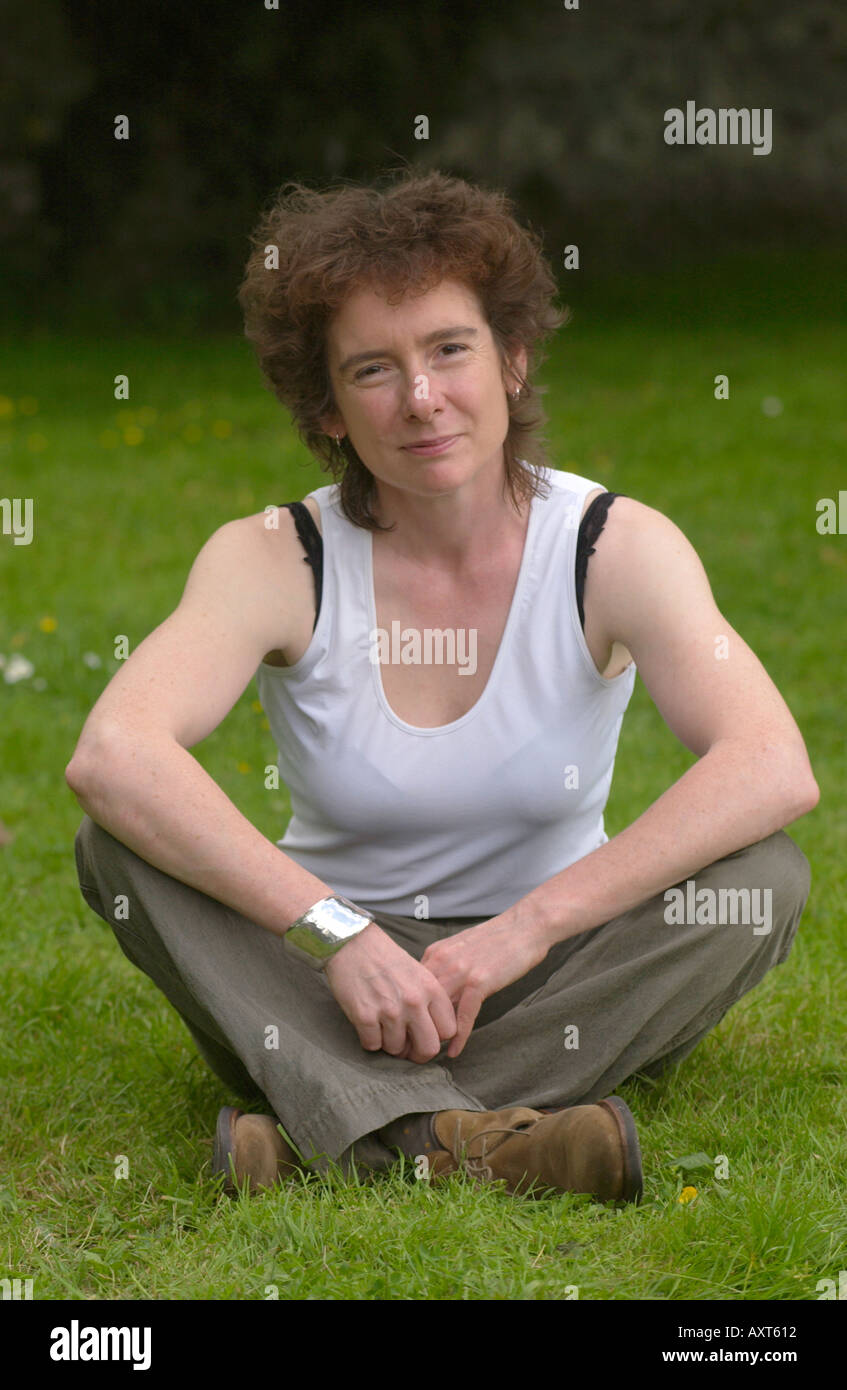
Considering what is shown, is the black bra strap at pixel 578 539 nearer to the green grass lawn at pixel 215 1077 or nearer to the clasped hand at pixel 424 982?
the clasped hand at pixel 424 982

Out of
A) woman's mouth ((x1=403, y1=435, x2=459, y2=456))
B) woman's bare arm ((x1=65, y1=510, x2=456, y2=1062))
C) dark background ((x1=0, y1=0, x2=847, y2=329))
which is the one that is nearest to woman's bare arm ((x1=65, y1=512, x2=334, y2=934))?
woman's bare arm ((x1=65, y1=510, x2=456, y2=1062))

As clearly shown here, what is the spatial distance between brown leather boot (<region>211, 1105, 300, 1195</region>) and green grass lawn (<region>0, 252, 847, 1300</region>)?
0.06 metres

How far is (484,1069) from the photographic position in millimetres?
2641

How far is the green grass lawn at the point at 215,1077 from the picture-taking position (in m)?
2.26

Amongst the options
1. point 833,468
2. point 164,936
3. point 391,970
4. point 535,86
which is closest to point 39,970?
point 164,936

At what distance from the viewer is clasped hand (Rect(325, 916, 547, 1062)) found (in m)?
2.46

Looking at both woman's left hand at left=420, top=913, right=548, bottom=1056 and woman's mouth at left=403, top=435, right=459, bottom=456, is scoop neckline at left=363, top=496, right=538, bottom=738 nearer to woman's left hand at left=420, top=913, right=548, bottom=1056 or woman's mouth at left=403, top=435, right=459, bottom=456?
woman's mouth at left=403, top=435, right=459, bottom=456

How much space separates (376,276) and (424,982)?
1.16 m

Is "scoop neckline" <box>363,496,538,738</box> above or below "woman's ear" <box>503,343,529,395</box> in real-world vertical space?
below

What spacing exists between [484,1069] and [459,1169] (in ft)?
0.78

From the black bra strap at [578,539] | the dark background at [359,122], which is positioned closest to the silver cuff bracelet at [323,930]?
the black bra strap at [578,539]

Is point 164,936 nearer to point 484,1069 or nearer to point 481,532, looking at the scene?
point 484,1069

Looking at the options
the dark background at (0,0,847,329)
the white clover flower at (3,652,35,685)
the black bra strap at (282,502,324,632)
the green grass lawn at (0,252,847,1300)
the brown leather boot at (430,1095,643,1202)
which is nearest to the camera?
the green grass lawn at (0,252,847,1300)
